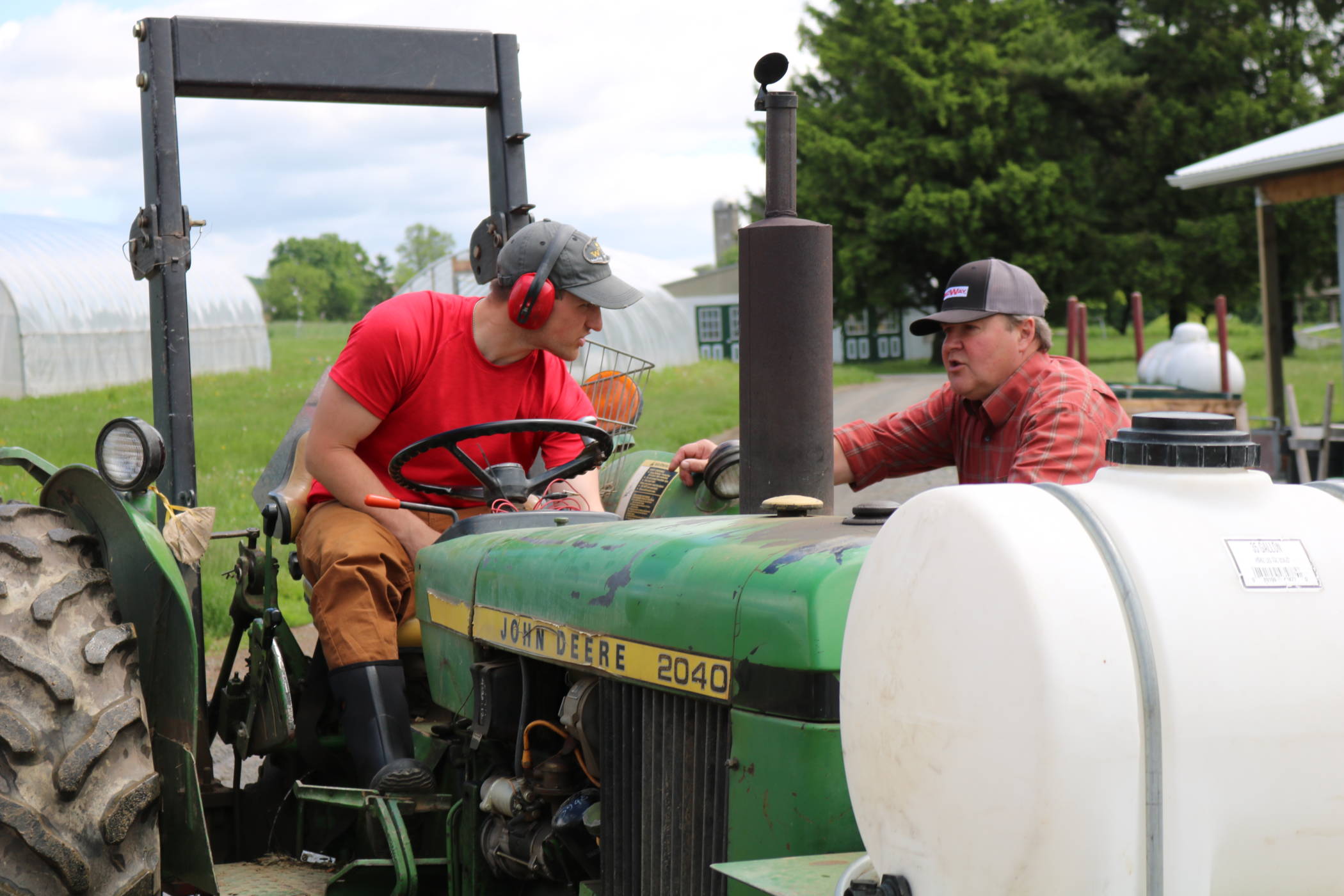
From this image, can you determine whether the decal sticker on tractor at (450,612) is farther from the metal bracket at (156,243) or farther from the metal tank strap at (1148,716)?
the metal tank strap at (1148,716)

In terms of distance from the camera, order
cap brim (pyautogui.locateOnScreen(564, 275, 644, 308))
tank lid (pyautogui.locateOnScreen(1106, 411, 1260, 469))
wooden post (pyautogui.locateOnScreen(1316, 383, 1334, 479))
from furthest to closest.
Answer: wooden post (pyautogui.locateOnScreen(1316, 383, 1334, 479)) < cap brim (pyautogui.locateOnScreen(564, 275, 644, 308)) < tank lid (pyautogui.locateOnScreen(1106, 411, 1260, 469))

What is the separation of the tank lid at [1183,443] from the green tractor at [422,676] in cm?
42

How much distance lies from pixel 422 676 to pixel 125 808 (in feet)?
2.75

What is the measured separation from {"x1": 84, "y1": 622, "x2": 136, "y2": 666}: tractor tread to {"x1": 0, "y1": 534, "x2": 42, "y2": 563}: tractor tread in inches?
7.4

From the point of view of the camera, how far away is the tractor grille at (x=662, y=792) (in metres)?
1.91

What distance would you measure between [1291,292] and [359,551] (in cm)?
3173

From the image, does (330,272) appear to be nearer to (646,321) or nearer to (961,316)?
(646,321)

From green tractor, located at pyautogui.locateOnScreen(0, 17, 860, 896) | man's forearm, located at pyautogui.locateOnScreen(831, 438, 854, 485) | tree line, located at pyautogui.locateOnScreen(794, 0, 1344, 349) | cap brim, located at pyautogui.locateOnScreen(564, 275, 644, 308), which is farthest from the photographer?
tree line, located at pyautogui.locateOnScreen(794, 0, 1344, 349)

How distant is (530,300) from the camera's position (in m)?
3.17

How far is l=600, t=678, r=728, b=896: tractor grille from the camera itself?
191 cm

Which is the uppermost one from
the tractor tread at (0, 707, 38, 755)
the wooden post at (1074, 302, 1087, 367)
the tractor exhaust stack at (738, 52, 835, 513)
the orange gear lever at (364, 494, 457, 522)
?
the wooden post at (1074, 302, 1087, 367)

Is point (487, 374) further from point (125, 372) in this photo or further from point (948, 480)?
point (125, 372)

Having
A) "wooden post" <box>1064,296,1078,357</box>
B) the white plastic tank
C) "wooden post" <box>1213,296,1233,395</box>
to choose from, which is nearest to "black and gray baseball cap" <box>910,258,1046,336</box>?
"wooden post" <box>1213,296,1233,395</box>

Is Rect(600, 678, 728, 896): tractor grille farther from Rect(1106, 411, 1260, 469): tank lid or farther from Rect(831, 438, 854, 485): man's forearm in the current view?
Rect(831, 438, 854, 485): man's forearm
